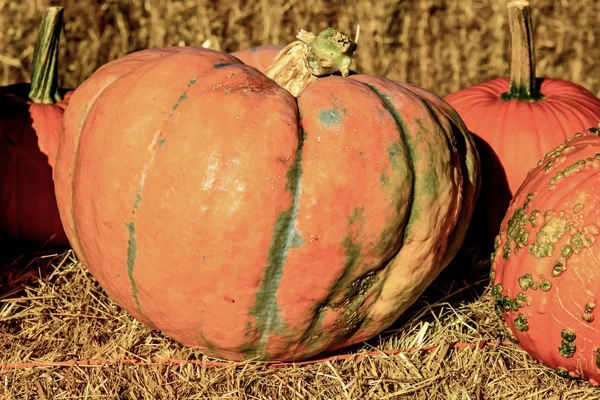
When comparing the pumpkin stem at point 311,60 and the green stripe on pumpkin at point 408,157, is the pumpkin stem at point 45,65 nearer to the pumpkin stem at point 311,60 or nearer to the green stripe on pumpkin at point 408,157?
the pumpkin stem at point 311,60

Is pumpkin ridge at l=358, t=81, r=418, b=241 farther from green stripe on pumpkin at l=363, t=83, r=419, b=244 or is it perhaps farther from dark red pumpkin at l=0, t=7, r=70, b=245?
dark red pumpkin at l=0, t=7, r=70, b=245

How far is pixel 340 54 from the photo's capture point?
299 cm

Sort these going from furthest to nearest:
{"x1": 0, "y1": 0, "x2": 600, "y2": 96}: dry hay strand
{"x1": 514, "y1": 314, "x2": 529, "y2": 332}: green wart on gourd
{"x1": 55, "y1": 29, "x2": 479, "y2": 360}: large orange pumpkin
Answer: {"x1": 0, "y1": 0, "x2": 600, "y2": 96}: dry hay strand
{"x1": 514, "y1": 314, "x2": 529, "y2": 332}: green wart on gourd
{"x1": 55, "y1": 29, "x2": 479, "y2": 360}: large orange pumpkin

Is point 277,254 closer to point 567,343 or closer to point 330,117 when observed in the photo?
point 330,117

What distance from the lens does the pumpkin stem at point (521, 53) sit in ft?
13.3

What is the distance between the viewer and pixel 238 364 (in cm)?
304

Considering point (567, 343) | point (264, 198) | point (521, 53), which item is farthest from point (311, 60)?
point (521, 53)

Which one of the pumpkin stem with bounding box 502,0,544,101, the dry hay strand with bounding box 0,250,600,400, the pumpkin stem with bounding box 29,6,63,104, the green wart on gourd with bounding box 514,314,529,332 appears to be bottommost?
the dry hay strand with bounding box 0,250,600,400

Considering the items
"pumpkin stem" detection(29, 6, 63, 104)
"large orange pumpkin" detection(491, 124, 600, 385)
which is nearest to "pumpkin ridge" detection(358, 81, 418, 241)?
"large orange pumpkin" detection(491, 124, 600, 385)

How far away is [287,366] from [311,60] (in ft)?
3.79

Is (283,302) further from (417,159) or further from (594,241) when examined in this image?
(594,241)

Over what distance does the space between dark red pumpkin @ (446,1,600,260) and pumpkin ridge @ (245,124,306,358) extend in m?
1.58

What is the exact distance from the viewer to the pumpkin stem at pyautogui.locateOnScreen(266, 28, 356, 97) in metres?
2.98

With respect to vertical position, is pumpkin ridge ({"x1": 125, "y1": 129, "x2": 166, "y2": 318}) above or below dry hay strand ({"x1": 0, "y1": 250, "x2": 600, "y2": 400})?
above
